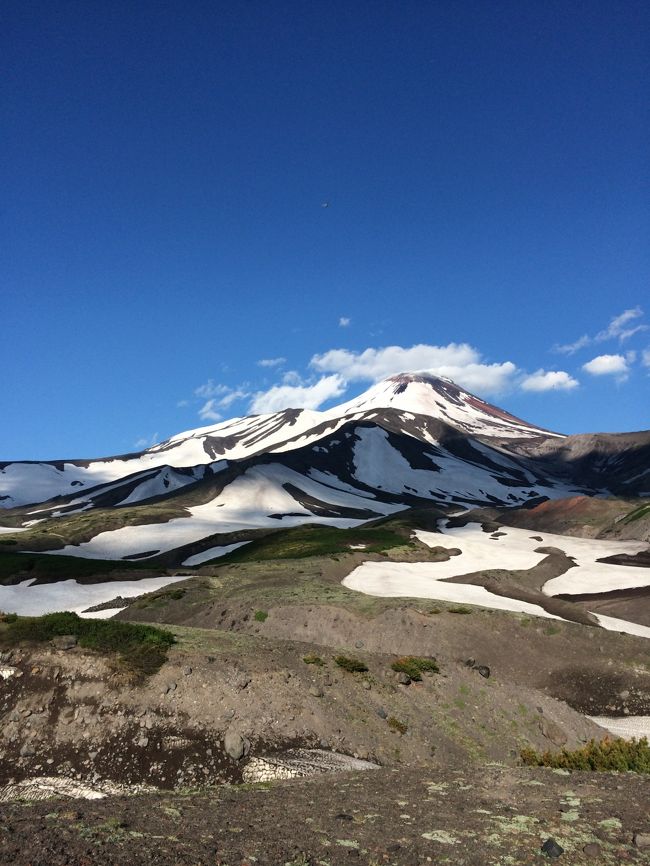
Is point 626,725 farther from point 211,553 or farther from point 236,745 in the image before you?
point 211,553

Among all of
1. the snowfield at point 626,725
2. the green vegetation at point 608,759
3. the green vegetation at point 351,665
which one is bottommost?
the snowfield at point 626,725

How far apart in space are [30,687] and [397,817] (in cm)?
1442

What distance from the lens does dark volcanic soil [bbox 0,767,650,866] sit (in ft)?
29.1

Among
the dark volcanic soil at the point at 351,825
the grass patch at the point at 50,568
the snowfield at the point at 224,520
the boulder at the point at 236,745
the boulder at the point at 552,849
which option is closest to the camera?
the dark volcanic soil at the point at 351,825

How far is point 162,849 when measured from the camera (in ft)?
29.4

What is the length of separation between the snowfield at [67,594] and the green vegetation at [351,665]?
34.3m

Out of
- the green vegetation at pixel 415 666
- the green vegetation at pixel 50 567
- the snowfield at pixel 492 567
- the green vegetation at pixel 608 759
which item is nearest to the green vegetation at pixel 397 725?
the green vegetation at pixel 415 666

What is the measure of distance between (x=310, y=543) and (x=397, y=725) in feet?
239

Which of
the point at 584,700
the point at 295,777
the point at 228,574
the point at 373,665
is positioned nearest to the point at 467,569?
the point at 228,574

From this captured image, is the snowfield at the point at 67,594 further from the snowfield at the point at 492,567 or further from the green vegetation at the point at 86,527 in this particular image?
the green vegetation at the point at 86,527

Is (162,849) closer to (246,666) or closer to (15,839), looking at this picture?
(15,839)

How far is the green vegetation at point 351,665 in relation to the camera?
24183mm

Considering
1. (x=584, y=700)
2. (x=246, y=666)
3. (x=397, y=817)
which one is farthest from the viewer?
(x=584, y=700)

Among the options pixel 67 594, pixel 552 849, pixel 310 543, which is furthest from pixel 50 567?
pixel 552 849
